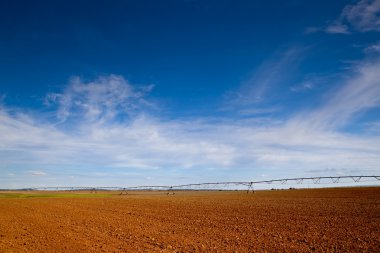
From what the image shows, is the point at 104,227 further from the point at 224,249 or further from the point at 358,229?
the point at 358,229

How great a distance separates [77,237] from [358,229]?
52.7ft

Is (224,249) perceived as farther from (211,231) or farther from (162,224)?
(162,224)

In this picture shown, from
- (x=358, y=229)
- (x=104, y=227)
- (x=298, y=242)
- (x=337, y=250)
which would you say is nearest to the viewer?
(x=337, y=250)

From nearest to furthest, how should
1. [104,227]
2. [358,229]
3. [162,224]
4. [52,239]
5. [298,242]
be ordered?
[298,242]
[52,239]
[358,229]
[104,227]
[162,224]

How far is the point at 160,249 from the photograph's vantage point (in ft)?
52.1

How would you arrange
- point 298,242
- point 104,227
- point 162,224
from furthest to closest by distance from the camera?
point 162,224 → point 104,227 → point 298,242

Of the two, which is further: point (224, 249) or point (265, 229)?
point (265, 229)

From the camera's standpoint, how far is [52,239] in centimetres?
1828

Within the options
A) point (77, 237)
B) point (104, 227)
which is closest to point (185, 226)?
point (104, 227)

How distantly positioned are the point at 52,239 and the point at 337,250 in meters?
14.1

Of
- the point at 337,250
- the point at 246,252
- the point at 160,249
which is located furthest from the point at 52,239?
the point at 337,250

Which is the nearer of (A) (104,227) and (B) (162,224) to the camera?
(A) (104,227)

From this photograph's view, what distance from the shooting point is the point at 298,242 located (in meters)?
16.9

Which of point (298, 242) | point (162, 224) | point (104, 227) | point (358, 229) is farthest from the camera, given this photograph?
point (162, 224)
